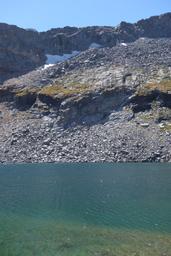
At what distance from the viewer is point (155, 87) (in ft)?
432

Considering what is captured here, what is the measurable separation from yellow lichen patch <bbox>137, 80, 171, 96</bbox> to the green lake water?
1918 inches

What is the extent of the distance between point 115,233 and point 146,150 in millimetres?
66504

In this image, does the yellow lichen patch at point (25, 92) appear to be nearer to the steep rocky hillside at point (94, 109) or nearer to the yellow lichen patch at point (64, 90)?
the steep rocky hillside at point (94, 109)

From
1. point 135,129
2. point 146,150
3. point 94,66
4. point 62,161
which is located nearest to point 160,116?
point 135,129

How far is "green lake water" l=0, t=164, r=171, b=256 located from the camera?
115 feet

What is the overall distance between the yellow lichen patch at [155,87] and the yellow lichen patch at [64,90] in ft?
54.1

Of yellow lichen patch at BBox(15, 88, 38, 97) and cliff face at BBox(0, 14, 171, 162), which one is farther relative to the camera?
yellow lichen patch at BBox(15, 88, 38, 97)

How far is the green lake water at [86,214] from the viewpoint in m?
34.9

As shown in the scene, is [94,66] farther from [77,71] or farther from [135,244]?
[135,244]

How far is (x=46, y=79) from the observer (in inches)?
6156

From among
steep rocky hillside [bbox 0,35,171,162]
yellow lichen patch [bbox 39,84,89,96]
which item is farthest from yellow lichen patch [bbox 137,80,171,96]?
yellow lichen patch [bbox 39,84,89,96]

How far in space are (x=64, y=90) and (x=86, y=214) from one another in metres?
97.2

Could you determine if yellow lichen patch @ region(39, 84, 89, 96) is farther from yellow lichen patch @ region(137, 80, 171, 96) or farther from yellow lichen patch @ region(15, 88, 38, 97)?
yellow lichen patch @ region(137, 80, 171, 96)

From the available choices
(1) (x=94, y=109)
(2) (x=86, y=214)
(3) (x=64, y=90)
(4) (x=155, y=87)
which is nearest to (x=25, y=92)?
(3) (x=64, y=90)
